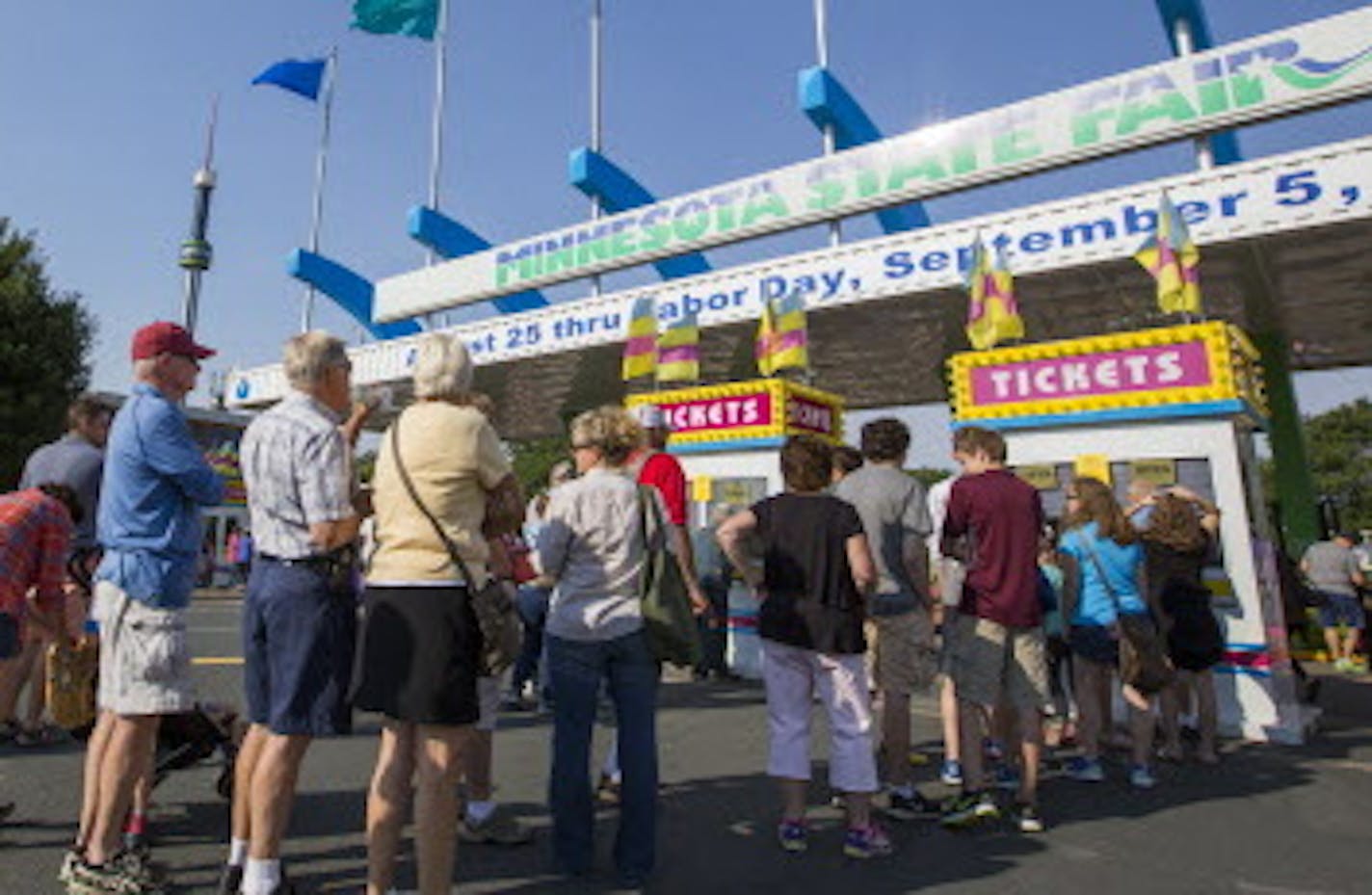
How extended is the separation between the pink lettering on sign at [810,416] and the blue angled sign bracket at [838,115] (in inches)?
234

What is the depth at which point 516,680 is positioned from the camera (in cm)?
625

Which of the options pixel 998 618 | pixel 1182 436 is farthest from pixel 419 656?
pixel 1182 436

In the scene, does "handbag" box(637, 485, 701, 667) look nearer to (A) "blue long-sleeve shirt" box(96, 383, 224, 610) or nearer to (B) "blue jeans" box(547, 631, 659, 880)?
(B) "blue jeans" box(547, 631, 659, 880)

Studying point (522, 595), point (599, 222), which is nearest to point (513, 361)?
point (599, 222)

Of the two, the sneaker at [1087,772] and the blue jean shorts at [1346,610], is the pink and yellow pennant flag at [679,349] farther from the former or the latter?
the blue jean shorts at [1346,610]

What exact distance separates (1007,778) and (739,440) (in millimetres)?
4872

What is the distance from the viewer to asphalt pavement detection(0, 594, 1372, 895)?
118 inches

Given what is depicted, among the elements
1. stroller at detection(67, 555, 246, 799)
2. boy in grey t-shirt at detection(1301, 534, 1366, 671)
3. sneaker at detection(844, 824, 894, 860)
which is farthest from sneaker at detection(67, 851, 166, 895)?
boy in grey t-shirt at detection(1301, 534, 1366, 671)

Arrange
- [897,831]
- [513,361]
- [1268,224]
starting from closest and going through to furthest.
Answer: [897,831] → [1268,224] → [513,361]

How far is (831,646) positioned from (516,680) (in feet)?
12.0

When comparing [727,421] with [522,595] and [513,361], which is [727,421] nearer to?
[522,595]

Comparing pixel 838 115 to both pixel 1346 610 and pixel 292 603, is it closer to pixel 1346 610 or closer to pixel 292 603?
pixel 1346 610

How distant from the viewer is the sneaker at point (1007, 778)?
418 cm

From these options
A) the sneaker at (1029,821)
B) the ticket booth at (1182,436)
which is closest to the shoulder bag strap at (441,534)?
the sneaker at (1029,821)
